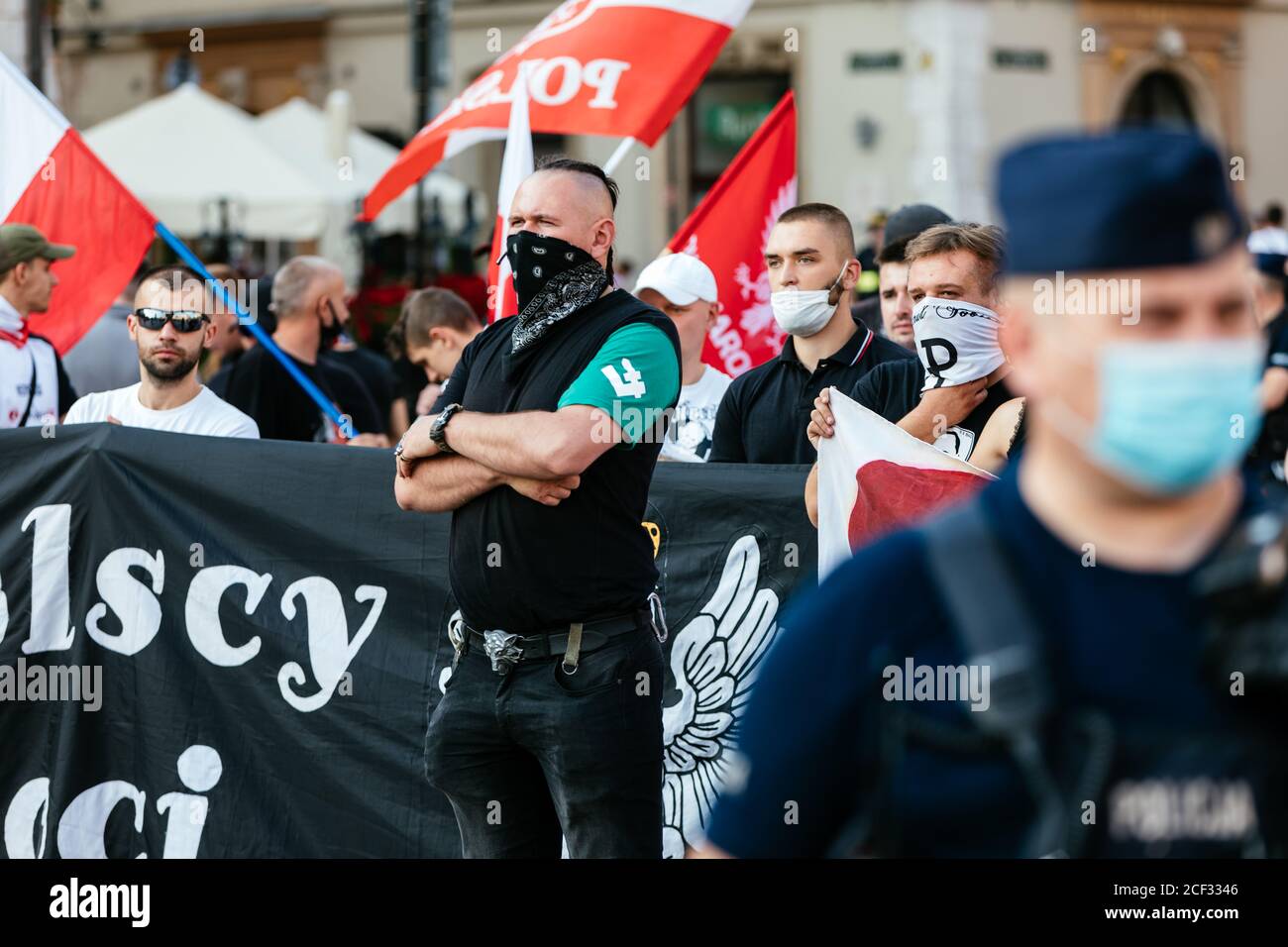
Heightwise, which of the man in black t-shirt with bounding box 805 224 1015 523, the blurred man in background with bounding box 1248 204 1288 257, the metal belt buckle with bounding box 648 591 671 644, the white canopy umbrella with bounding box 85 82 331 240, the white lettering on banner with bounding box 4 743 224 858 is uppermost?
the white canopy umbrella with bounding box 85 82 331 240

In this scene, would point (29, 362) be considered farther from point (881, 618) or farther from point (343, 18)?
point (343, 18)

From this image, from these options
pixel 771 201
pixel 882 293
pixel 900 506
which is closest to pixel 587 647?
pixel 900 506

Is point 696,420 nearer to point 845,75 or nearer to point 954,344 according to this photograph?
point 954,344

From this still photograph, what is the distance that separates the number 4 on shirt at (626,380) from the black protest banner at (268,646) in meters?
1.44

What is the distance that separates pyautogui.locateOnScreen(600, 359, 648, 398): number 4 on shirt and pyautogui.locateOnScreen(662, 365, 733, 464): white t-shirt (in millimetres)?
2192

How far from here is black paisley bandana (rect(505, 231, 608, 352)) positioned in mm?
4324

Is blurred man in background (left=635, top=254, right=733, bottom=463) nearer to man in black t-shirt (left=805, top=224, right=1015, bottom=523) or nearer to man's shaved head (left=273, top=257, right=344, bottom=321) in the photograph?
man in black t-shirt (left=805, top=224, right=1015, bottom=523)

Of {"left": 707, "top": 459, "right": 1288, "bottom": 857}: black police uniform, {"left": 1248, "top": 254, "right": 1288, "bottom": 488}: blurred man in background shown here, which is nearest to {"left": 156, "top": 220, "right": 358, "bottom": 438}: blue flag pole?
{"left": 1248, "top": 254, "right": 1288, "bottom": 488}: blurred man in background

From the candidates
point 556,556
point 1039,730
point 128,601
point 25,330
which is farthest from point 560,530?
point 25,330

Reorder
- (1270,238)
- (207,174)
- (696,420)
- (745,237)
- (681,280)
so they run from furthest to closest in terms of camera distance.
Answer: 1. (207,174)
2. (1270,238)
3. (745,237)
4. (681,280)
5. (696,420)

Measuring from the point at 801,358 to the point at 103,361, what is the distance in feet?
15.2

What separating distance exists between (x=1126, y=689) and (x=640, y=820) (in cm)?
246

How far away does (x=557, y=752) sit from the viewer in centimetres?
411
